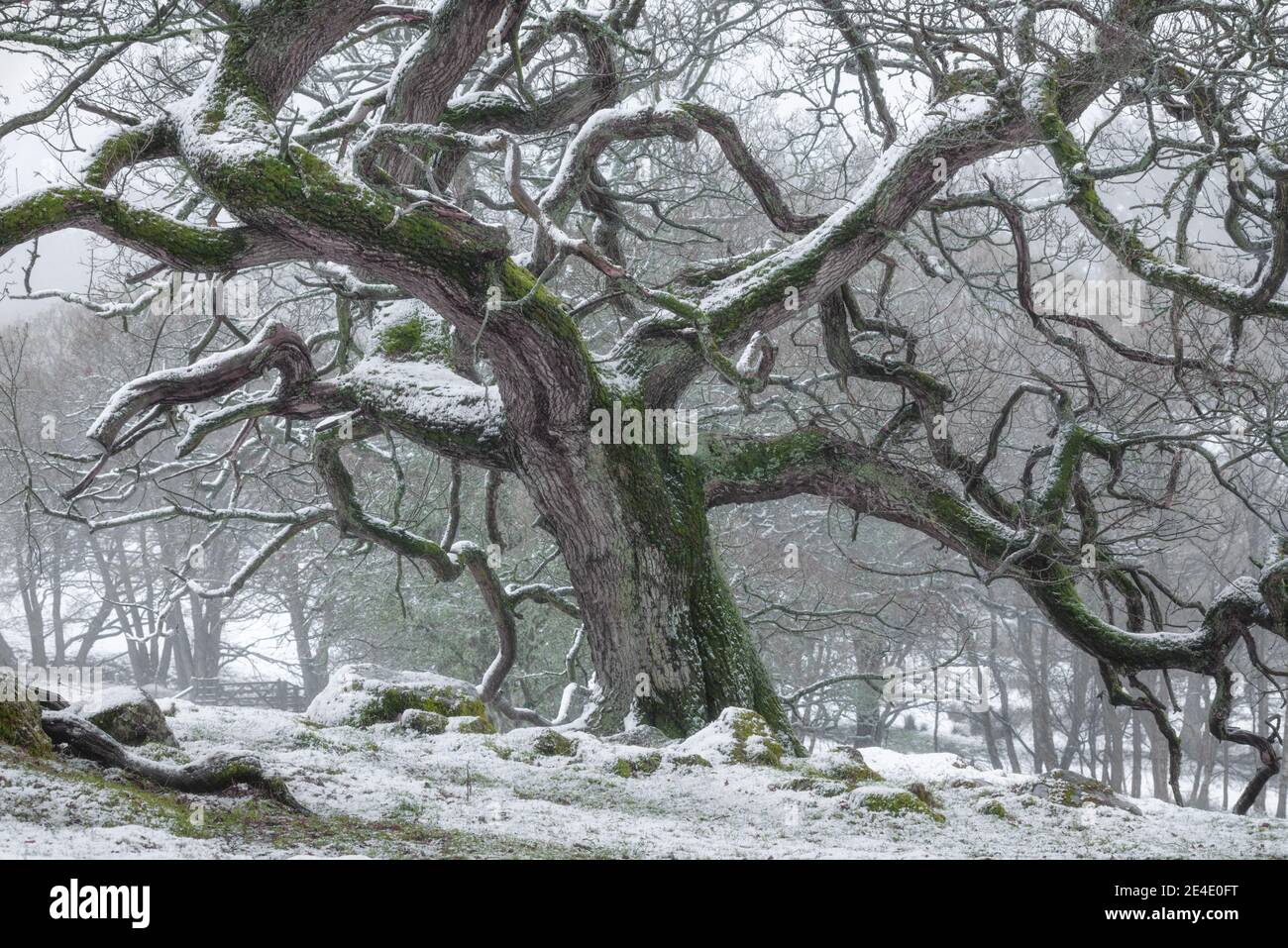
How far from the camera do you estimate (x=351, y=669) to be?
863 cm

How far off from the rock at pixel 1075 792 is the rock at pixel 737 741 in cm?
167

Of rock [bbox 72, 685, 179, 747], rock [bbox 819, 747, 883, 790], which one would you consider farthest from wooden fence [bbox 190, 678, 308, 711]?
rock [bbox 819, 747, 883, 790]

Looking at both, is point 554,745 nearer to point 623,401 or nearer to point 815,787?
point 815,787

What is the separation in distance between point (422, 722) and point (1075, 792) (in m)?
4.16

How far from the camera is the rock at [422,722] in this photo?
7016 mm

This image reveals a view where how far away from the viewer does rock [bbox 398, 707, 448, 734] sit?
276 inches

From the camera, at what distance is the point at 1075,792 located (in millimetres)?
6668

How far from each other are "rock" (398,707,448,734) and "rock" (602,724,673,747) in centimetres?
109


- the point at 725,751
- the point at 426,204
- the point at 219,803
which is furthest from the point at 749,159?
the point at 219,803

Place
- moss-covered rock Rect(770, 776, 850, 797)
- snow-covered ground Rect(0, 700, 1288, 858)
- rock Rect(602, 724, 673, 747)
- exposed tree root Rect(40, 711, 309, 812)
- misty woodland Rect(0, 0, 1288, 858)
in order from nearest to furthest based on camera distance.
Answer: snow-covered ground Rect(0, 700, 1288, 858), exposed tree root Rect(40, 711, 309, 812), misty woodland Rect(0, 0, 1288, 858), moss-covered rock Rect(770, 776, 850, 797), rock Rect(602, 724, 673, 747)

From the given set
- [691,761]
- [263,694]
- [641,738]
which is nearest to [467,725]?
[641,738]

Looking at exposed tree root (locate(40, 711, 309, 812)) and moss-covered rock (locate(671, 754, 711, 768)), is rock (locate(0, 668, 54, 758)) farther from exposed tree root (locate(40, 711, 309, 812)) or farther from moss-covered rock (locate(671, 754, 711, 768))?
moss-covered rock (locate(671, 754, 711, 768))

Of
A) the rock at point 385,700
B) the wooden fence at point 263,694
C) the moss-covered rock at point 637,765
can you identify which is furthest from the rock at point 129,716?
the wooden fence at point 263,694

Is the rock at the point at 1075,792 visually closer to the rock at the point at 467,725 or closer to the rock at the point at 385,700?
the rock at the point at 467,725
